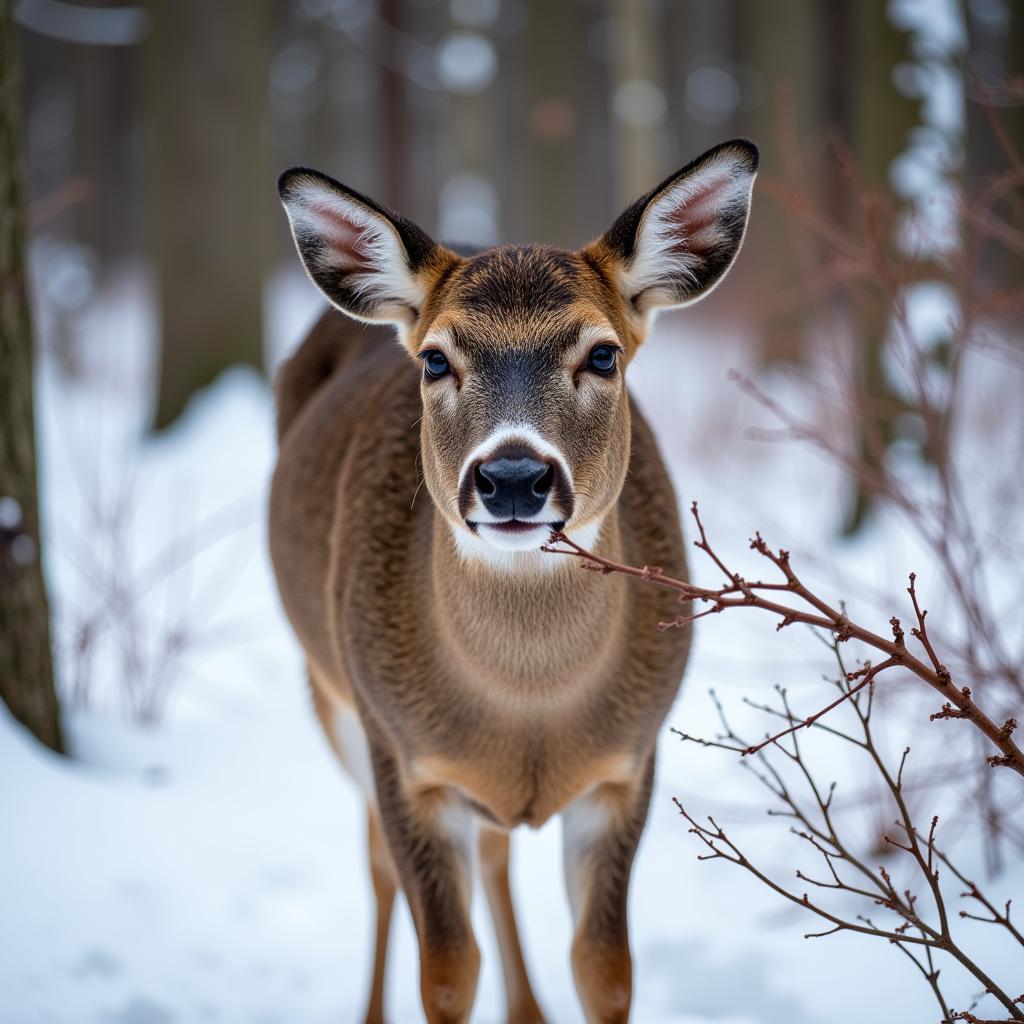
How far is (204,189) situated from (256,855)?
21.6 ft

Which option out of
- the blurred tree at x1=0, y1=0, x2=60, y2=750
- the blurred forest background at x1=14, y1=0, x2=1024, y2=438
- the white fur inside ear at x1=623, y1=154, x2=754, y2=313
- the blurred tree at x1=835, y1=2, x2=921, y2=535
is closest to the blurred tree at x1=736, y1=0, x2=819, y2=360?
the blurred forest background at x1=14, y1=0, x2=1024, y2=438

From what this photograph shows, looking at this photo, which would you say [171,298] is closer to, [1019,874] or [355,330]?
[355,330]

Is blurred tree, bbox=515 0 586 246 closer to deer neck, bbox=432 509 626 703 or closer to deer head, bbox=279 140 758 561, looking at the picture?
deer head, bbox=279 140 758 561

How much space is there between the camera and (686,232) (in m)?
2.96

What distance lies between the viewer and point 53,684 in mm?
4316

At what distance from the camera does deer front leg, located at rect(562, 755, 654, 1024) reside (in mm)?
3033

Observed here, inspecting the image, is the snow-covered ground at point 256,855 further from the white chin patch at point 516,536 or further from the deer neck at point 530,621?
the white chin patch at point 516,536

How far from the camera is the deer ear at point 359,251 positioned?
112 inches

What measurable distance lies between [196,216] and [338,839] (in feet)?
20.7

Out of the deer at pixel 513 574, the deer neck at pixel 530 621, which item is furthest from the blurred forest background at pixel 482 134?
the deer neck at pixel 530 621

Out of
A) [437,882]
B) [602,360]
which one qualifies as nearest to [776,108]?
[602,360]

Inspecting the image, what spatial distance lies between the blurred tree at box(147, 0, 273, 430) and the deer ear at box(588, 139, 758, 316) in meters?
6.89

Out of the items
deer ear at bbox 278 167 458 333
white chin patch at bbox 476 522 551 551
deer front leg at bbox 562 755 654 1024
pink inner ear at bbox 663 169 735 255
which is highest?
pink inner ear at bbox 663 169 735 255

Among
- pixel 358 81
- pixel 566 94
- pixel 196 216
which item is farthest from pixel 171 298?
pixel 358 81
